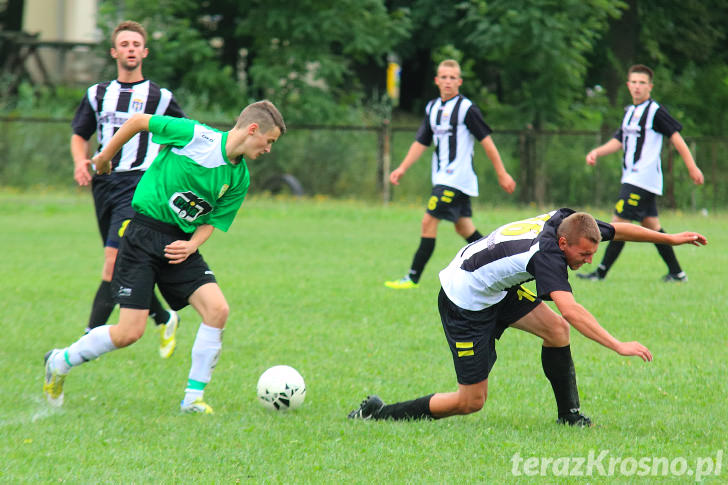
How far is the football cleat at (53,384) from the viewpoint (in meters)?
5.28

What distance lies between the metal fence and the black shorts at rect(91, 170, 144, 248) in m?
15.2

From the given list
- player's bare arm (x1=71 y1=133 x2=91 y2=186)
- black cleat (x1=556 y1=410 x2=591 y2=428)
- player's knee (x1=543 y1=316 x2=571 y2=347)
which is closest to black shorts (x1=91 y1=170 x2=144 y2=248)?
player's bare arm (x1=71 y1=133 x2=91 y2=186)

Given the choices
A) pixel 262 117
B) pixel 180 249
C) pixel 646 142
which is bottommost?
pixel 180 249

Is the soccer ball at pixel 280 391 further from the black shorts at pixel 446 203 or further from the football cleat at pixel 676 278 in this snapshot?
the football cleat at pixel 676 278

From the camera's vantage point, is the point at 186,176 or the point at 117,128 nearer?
the point at 186,176

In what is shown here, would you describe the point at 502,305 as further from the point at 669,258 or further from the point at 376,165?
the point at 376,165

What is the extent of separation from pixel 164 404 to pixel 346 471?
65.2 inches

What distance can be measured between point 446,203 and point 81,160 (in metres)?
4.50

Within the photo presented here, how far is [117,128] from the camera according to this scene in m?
6.62

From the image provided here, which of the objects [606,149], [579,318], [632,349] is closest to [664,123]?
[606,149]

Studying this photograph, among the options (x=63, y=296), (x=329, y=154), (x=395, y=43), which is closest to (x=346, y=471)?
(x=63, y=296)

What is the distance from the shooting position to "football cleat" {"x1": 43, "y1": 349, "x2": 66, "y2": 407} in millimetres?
5281

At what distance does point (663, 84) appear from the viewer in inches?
1053

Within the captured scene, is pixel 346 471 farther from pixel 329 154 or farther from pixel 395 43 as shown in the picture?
pixel 395 43
